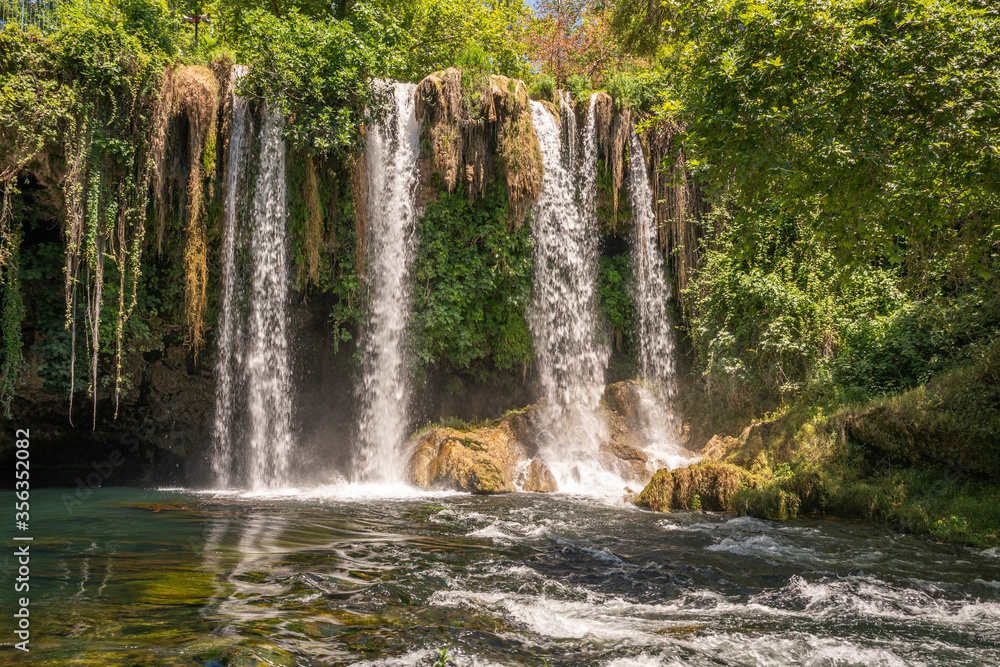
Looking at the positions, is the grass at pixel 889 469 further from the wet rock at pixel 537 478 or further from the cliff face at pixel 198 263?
the cliff face at pixel 198 263

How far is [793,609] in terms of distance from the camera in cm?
502

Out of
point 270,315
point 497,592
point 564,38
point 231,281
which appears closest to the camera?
point 497,592

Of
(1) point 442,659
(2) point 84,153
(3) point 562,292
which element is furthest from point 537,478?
(2) point 84,153

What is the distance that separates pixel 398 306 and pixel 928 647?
39.8 ft

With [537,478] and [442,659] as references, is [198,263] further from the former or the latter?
[442,659]

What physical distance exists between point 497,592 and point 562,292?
11524 mm

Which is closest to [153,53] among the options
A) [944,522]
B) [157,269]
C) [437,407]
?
[157,269]

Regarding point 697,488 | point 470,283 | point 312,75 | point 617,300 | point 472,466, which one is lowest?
point 697,488

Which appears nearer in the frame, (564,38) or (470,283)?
(470,283)

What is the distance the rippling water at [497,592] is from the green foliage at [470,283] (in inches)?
267

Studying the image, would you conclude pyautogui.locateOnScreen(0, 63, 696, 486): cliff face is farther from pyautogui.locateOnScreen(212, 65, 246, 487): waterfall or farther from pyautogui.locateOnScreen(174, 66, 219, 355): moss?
pyautogui.locateOnScreen(212, 65, 246, 487): waterfall

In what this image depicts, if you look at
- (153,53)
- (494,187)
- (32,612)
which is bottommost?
(32,612)

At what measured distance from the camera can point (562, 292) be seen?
16.1 metres

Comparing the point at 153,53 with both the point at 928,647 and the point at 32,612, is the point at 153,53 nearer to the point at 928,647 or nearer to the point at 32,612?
the point at 32,612
